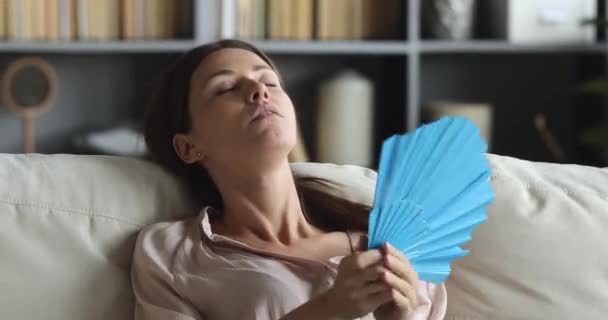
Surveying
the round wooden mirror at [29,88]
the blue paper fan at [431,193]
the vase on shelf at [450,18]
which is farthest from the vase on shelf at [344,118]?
the blue paper fan at [431,193]

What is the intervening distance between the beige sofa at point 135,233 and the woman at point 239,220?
5 centimetres

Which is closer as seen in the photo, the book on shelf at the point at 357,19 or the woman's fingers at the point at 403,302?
the woman's fingers at the point at 403,302

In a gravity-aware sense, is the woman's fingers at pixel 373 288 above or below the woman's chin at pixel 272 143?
below

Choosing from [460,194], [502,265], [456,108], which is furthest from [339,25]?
[460,194]

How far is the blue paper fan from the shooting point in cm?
108

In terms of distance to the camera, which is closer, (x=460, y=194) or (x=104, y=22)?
(x=460, y=194)

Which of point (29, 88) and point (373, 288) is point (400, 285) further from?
point (29, 88)

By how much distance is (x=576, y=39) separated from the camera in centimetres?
278

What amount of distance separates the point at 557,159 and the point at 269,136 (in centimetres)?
198

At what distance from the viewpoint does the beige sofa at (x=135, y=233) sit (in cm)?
125

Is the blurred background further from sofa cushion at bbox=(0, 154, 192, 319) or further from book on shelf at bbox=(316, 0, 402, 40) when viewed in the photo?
sofa cushion at bbox=(0, 154, 192, 319)

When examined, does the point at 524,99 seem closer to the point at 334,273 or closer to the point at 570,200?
the point at 570,200

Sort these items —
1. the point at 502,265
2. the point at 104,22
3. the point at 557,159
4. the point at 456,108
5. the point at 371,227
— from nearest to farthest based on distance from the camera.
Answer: the point at 371,227
the point at 502,265
the point at 104,22
the point at 456,108
the point at 557,159

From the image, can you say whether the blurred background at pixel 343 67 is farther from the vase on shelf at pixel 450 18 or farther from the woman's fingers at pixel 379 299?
the woman's fingers at pixel 379 299
